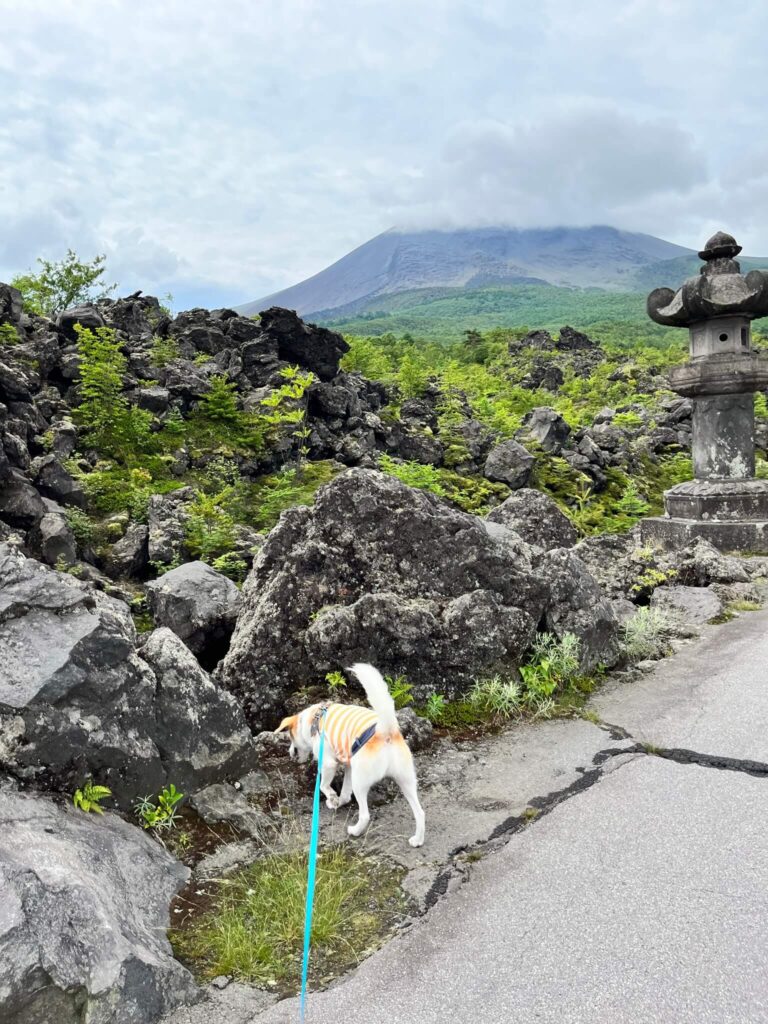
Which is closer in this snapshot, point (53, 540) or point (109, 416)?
point (53, 540)

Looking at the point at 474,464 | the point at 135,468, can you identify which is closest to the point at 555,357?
the point at 474,464

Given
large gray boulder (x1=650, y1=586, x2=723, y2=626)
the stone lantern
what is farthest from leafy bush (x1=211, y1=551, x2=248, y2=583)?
the stone lantern

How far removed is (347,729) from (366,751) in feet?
0.74

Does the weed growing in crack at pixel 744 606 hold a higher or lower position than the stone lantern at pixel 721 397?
lower

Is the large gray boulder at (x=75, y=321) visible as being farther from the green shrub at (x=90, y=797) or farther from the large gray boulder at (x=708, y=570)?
the green shrub at (x=90, y=797)

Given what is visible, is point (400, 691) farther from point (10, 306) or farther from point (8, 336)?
point (10, 306)

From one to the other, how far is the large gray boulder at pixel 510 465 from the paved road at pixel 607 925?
49.1 feet

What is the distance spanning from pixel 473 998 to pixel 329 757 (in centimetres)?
170

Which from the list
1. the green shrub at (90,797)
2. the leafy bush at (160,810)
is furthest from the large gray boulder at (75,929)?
the leafy bush at (160,810)

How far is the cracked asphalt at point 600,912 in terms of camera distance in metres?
2.81

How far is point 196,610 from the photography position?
692 cm

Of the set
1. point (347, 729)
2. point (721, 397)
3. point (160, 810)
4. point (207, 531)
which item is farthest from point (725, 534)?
point (160, 810)

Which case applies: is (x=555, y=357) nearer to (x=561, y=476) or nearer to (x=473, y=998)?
(x=561, y=476)

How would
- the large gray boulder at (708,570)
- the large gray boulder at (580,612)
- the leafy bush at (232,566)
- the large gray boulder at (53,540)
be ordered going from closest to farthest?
the large gray boulder at (580,612), the large gray boulder at (708,570), the leafy bush at (232,566), the large gray boulder at (53,540)
